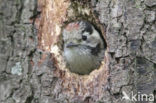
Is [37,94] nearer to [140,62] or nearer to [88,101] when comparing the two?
[88,101]

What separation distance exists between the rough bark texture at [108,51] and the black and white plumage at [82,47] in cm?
30

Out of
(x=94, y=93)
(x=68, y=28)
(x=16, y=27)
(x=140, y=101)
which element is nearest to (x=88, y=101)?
(x=94, y=93)

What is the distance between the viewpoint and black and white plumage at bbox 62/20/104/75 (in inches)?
133

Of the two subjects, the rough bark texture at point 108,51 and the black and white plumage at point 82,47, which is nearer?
the rough bark texture at point 108,51

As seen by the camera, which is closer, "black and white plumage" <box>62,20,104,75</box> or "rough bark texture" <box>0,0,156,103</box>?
"rough bark texture" <box>0,0,156,103</box>

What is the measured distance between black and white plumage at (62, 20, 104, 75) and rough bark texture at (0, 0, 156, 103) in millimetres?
297

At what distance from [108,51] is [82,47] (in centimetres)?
62

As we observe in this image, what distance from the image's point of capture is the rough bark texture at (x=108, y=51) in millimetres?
2771

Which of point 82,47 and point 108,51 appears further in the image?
point 82,47

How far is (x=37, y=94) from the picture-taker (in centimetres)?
314

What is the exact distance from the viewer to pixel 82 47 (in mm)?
3449

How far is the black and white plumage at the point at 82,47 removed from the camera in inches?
133

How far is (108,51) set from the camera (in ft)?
9.45

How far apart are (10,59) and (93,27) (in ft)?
3.28
